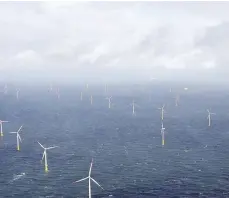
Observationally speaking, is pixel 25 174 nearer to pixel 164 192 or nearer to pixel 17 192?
pixel 17 192

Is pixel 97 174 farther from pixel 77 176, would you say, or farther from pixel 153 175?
pixel 153 175

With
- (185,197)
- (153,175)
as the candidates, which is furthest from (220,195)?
(153,175)

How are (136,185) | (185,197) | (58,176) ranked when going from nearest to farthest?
(185,197) → (136,185) → (58,176)

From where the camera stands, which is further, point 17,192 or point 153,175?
point 153,175

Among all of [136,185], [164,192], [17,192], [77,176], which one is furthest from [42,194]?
[164,192]

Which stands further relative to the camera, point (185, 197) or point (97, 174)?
point (97, 174)

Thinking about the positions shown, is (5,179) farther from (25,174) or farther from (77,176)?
(77,176)

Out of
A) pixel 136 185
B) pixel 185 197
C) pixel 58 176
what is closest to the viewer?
pixel 185 197

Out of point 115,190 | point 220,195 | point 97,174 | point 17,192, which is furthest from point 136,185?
point 17,192
